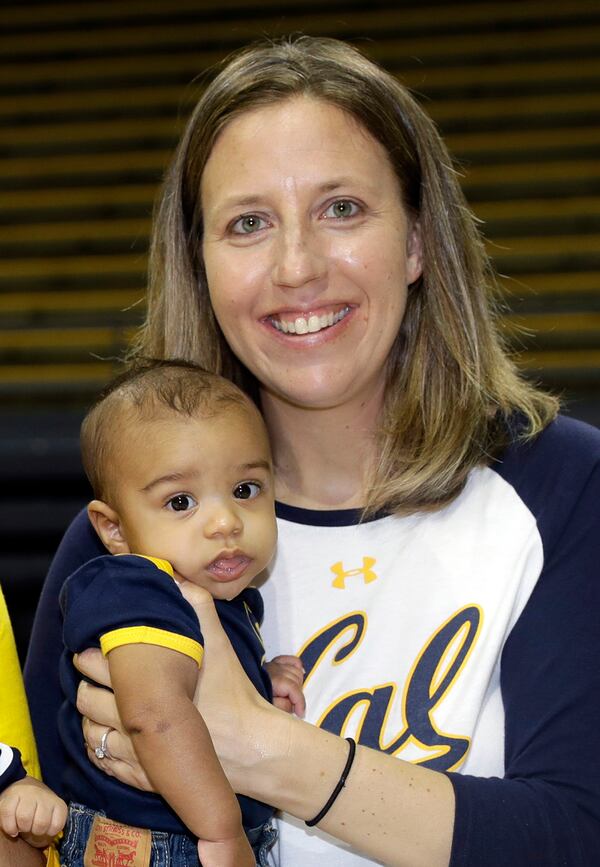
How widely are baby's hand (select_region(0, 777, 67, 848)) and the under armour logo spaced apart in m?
0.47

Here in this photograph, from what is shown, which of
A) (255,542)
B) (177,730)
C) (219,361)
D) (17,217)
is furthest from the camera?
(17,217)

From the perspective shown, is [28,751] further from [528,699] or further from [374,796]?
[528,699]

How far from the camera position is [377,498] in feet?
5.64

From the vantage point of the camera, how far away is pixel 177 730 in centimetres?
130

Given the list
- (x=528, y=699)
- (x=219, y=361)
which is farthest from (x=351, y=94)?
(x=528, y=699)

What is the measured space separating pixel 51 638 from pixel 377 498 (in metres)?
0.49

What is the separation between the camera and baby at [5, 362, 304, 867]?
131cm

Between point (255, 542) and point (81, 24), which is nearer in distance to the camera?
point (255, 542)

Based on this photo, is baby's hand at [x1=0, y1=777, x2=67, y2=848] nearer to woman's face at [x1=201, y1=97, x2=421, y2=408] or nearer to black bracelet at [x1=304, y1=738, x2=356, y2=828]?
black bracelet at [x1=304, y1=738, x2=356, y2=828]

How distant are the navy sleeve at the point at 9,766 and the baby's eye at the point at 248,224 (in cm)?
72

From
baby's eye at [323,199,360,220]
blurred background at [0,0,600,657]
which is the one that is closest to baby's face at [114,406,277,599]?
baby's eye at [323,199,360,220]

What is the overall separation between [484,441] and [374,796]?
1.74 feet

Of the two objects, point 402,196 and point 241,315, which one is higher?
point 402,196

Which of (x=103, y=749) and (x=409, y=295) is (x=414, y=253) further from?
(x=103, y=749)
